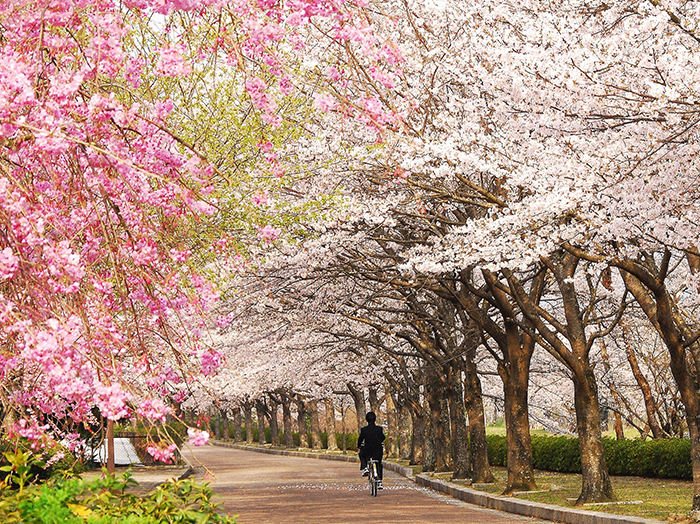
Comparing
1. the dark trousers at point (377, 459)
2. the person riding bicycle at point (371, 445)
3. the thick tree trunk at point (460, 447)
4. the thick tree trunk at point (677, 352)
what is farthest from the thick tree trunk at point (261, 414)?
the thick tree trunk at point (677, 352)

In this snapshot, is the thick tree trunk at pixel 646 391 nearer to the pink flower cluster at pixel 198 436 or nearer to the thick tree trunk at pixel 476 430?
the thick tree trunk at pixel 476 430

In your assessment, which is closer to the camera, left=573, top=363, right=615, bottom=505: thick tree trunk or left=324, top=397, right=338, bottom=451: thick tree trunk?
left=573, top=363, right=615, bottom=505: thick tree trunk

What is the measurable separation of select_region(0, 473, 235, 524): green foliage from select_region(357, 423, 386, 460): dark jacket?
14362mm

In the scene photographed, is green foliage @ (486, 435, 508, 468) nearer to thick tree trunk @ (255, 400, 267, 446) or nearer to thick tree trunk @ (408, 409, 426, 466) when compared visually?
thick tree trunk @ (408, 409, 426, 466)

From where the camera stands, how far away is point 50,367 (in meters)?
4.88

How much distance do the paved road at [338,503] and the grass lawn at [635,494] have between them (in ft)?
4.45

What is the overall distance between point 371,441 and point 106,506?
611 inches

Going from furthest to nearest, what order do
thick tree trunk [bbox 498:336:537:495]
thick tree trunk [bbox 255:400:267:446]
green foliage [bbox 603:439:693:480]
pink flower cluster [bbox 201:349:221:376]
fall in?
thick tree trunk [bbox 255:400:267:446] < green foliage [bbox 603:439:693:480] < thick tree trunk [bbox 498:336:537:495] < pink flower cluster [bbox 201:349:221:376]

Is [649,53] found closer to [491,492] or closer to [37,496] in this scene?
[37,496]

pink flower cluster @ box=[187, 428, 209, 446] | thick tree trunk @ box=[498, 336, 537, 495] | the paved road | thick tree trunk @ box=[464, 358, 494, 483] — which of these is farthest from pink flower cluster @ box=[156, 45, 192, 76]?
thick tree trunk @ box=[464, 358, 494, 483]

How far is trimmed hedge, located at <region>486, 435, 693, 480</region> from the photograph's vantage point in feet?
78.3

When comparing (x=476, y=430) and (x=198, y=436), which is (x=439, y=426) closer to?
(x=476, y=430)

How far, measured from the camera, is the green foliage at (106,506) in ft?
20.5

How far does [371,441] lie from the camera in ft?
73.4
